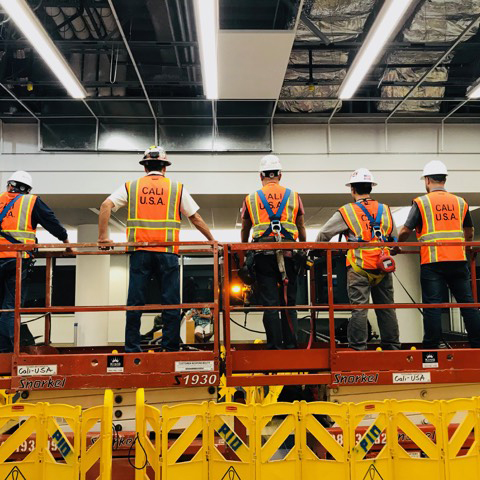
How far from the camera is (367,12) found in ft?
25.1

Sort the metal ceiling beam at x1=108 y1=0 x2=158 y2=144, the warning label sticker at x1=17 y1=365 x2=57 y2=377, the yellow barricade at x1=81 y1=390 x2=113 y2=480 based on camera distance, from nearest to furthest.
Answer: the yellow barricade at x1=81 y1=390 x2=113 y2=480 < the warning label sticker at x1=17 y1=365 x2=57 y2=377 < the metal ceiling beam at x1=108 y1=0 x2=158 y2=144

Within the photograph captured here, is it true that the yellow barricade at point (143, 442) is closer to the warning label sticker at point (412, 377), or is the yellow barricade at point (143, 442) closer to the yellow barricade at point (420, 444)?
the yellow barricade at point (420, 444)

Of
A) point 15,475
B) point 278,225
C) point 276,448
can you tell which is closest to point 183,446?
point 276,448

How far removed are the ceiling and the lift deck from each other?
4617 millimetres

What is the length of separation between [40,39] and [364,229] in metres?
5.41

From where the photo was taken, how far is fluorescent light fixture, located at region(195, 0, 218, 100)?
610cm

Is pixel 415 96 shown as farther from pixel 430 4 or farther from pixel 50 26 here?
pixel 50 26

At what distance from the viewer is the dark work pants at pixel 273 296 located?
5.13 meters

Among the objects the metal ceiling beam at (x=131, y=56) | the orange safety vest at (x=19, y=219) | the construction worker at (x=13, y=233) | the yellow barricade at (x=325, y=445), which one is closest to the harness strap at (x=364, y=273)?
the yellow barricade at (x=325, y=445)

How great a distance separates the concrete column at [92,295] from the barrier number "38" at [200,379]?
9.55m

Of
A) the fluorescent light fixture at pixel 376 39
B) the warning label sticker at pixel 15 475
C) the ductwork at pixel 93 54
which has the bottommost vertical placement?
the warning label sticker at pixel 15 475

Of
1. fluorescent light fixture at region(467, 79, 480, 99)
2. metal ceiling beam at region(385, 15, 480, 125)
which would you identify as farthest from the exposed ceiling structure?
fluorescent light fixture at region(467, 79, 480, 99)

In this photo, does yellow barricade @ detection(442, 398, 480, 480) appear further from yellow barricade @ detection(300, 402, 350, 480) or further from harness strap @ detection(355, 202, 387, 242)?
harness strap @ detection(355, 202, 387, 242)

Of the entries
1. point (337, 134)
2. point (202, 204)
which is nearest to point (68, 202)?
point (202, 204)
